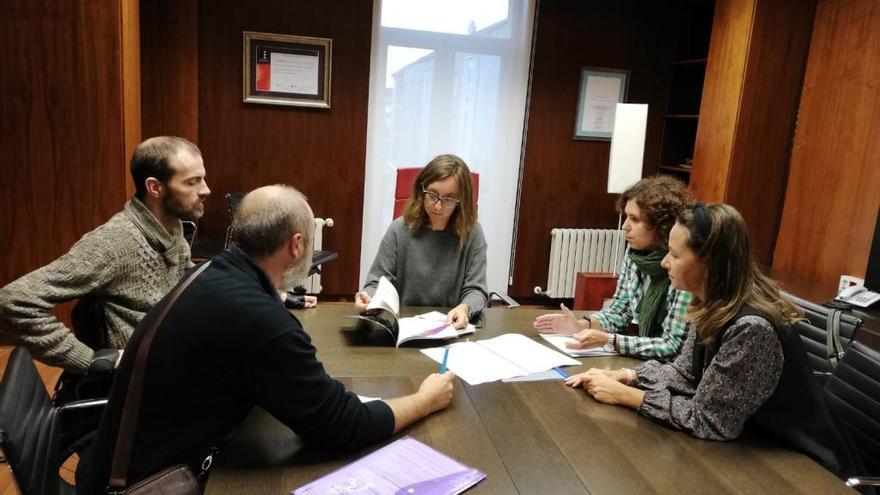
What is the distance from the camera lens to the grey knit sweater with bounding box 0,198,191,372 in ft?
5.11

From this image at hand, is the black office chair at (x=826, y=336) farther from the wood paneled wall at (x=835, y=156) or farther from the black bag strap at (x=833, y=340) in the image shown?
the wood paneled wall at (x=835, y=156)

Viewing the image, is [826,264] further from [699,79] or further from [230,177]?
[230,177]

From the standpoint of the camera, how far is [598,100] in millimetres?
4395

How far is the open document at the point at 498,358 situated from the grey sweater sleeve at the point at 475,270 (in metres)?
0.40

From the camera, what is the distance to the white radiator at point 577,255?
4.45 m

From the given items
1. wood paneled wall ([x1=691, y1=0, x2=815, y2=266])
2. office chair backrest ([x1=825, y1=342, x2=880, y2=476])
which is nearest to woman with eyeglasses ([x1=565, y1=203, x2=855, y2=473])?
office chair backrest ([x1=825, y1=342, x2=880, y2=476])

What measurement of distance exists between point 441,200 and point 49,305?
1.29m

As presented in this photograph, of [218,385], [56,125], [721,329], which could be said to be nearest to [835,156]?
[721,329]

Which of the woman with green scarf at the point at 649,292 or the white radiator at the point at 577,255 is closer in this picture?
the woman with green scarf at the point at 649,292

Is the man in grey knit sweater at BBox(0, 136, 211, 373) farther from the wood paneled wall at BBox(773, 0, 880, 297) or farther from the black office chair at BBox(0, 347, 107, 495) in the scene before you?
the wood paneled wall at BBox(773, 0, 880, 297)

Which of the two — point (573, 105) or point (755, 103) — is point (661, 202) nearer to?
point (755, 103)

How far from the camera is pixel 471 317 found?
2107 millimetres

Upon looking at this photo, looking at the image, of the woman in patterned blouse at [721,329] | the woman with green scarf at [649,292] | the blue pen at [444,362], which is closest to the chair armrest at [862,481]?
the woman in patterned blouse at [721,329]

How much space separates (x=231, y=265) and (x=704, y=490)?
1008mm
